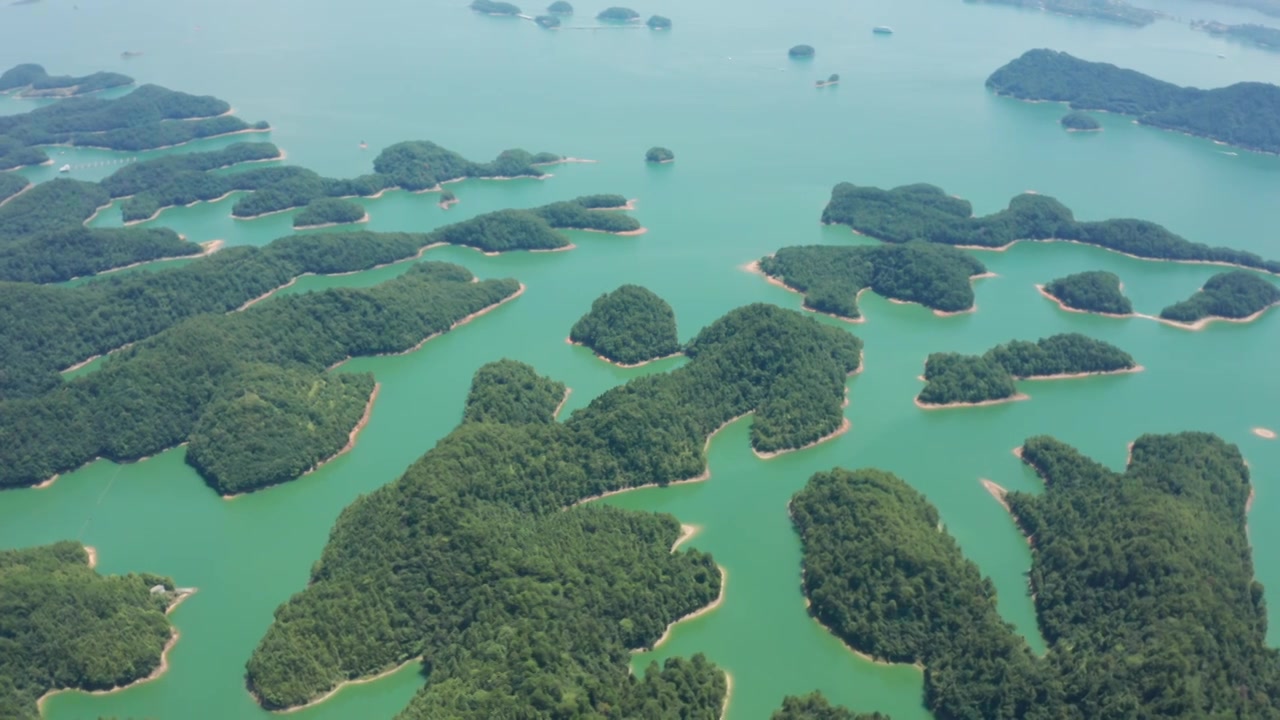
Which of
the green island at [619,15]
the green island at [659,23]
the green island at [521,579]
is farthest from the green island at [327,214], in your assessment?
the green island at [619,15]

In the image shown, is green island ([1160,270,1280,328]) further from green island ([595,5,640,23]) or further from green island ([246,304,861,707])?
green island ([595,5,640,23])

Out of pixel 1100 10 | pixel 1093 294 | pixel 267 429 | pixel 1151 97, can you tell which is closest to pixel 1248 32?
pixel 1100 10

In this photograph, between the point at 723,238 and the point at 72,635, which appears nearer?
the point at 72,635

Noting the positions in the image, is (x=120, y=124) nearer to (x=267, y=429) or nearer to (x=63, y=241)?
(x=63, y=241)

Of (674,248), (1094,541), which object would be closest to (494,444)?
(1094,541)

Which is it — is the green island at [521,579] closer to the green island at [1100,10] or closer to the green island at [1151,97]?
the green island at [1151,97]

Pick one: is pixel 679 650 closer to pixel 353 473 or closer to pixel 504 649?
pixel 504 649
